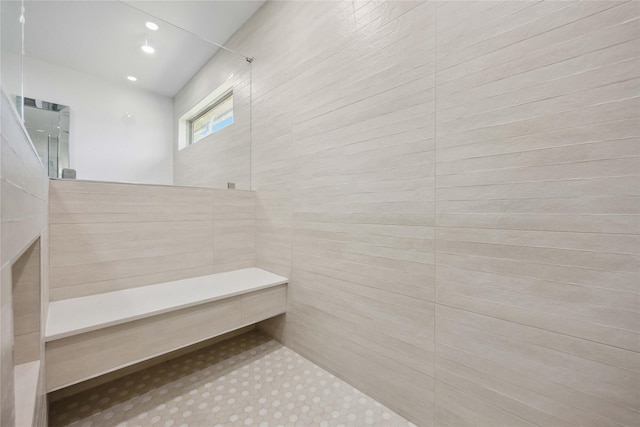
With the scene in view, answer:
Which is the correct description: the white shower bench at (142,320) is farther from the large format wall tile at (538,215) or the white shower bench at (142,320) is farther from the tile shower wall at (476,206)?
the large format wall tile at (538,215)

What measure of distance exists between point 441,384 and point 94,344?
1536 millimetres

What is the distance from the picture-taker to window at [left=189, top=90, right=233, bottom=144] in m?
2.51

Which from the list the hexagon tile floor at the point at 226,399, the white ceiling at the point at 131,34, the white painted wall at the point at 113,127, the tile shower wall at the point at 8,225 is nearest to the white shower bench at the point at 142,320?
the hexagon tile floor at the point at 226,399

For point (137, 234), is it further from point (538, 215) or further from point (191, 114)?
point (538, 215)

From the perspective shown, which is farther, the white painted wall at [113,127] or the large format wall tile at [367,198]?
the white painted wall at [113,127]

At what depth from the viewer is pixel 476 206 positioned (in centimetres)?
101

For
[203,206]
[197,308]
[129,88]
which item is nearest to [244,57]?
[129,88]

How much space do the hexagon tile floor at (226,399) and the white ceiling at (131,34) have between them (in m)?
2.18

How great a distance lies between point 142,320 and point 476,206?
1598 millimetres

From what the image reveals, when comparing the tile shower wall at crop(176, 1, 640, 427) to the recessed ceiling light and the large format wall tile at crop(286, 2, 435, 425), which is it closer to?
the large format wall tile at crop(286, 2, 435, 425)

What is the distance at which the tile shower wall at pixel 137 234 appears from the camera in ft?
4.52

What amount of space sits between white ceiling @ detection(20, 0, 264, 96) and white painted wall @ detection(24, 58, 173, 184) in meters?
0.10

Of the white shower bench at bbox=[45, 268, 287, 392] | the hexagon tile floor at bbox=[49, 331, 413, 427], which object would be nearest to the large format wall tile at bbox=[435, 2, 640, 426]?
the hexagon tile floor at bbox=[49, 331, 413, 427]

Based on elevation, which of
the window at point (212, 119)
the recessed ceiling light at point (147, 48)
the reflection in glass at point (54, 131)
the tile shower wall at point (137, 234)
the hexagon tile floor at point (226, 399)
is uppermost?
the recessed ceiling light at point (147, 48)
